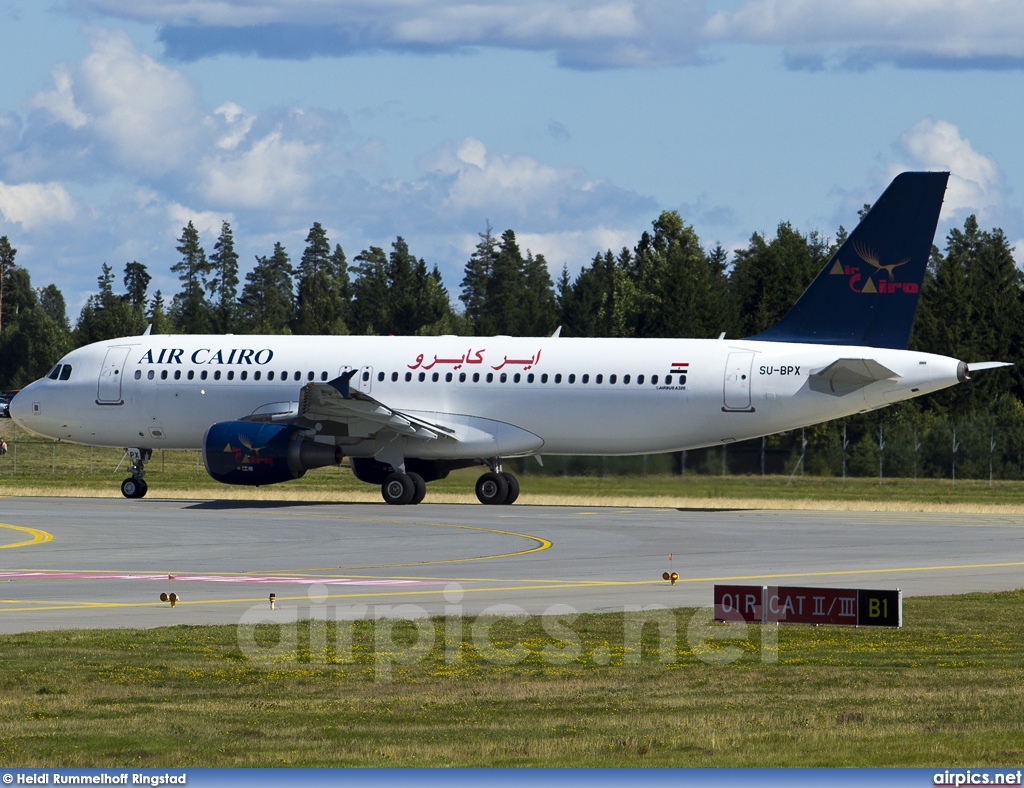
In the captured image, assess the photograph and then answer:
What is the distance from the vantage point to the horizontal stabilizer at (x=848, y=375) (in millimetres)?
40719

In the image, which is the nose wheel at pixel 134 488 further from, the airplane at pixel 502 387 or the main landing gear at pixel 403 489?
the main landing gear at pixel 403 489

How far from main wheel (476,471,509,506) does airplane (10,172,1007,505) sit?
64 millimetres

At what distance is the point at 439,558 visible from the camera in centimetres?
2817

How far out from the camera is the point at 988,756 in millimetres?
11320

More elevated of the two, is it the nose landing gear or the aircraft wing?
the aircraft wing

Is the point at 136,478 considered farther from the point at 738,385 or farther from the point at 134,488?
the point at 738,385

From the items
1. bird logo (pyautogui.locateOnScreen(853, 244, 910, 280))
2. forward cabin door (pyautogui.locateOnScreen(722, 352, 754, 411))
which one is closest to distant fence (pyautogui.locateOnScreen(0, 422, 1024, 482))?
forward cabin door (pyautogui.locateOnScreen(722, 352, 754, 411))

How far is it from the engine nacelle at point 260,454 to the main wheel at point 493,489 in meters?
5.16

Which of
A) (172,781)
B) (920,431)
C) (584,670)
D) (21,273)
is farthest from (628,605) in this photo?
(21,273)

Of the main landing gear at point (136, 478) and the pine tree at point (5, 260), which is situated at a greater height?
the pine tree at point (5, 260)

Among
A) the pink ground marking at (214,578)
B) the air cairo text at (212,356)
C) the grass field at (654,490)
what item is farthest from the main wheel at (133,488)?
the pink ground marking at (214,578)

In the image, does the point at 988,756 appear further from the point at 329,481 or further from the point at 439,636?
the point at 329,481

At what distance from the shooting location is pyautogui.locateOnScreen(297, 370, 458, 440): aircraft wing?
41.9 meters

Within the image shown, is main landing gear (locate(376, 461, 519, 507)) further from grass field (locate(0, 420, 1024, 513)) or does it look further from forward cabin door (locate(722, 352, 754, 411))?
forward cabin door (locate(722, 352, 754, 411))
